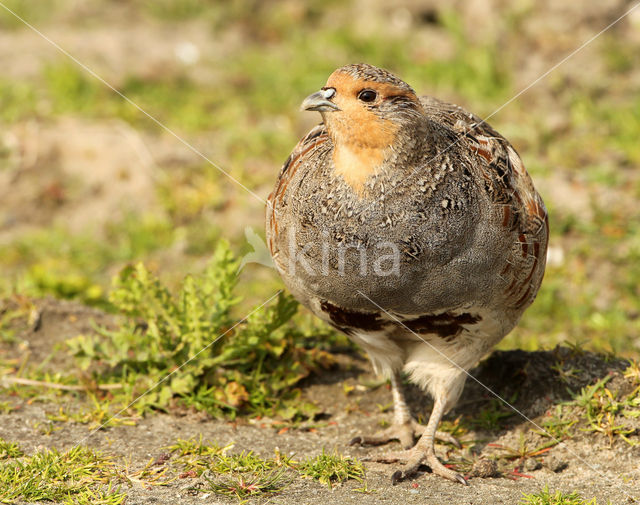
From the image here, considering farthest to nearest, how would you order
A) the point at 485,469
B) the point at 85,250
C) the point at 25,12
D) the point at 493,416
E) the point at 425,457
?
the point at 25,12
the point at 85,250
the point at 493,416
the point at 425,457
the point at 485,469

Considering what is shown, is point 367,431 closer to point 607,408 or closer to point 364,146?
point 607,408

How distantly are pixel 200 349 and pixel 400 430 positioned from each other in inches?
45.9

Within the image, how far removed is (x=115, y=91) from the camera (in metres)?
8.30

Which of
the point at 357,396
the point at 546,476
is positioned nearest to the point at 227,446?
the point at 357,396

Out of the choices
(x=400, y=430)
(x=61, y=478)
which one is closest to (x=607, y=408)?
(x=400, y=430)

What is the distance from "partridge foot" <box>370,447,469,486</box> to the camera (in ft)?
12.8

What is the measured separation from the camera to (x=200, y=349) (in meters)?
4.45

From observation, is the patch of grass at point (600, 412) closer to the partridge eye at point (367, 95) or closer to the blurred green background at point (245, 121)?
the blurred green background at point (245, 121)

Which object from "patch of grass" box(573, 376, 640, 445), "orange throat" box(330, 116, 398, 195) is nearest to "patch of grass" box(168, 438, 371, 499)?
"patch of grass" box(573, 376, 640, 445)

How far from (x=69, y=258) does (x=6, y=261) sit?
1.59 ft

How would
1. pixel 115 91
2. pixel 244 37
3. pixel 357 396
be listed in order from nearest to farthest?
pixel 357 396 → pixel 115 91 → pixel 244 37

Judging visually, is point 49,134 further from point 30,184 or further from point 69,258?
point 69,258

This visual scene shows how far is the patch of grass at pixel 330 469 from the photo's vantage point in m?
3.80

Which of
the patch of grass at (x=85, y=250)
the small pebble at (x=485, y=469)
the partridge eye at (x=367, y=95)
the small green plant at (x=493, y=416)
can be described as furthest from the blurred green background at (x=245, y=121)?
the partridge eye at (x=367, y=95)
